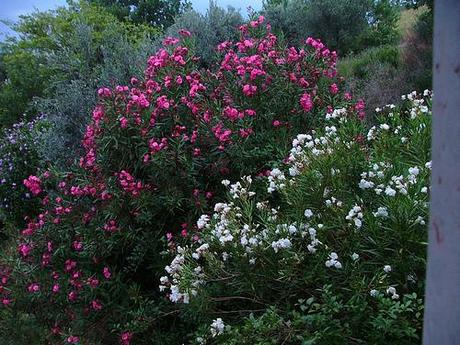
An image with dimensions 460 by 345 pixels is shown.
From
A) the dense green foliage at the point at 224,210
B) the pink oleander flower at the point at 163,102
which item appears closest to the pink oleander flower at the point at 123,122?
the dense green foliage at the point at 224,210

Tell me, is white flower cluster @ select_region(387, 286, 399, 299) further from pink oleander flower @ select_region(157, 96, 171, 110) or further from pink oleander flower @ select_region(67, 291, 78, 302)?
pink oleander flower @ select_region(67, 291, 78, 302)

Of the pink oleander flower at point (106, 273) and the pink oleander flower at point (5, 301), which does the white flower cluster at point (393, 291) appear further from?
the pink oleander flower at point (5, 301)

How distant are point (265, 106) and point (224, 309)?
2.14m

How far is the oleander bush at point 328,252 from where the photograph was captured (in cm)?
300

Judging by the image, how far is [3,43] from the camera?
56.3ft

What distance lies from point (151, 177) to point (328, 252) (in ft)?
6.73

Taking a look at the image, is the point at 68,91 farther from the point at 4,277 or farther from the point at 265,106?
the point at 265,106

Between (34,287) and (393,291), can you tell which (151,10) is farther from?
(393,291)

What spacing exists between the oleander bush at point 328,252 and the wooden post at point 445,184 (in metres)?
1.46

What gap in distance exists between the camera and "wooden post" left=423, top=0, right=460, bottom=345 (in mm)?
1312

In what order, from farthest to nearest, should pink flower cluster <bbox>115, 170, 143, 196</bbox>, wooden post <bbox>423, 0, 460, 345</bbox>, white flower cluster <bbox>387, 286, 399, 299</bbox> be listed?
pink flower cluster <bbox>115, 170, 143, 196</bbox>, white flower cluster <bbox>387, 286, 399, 299</bbox>, wooden post <bbox>423, 0, 460, 345</bbox>

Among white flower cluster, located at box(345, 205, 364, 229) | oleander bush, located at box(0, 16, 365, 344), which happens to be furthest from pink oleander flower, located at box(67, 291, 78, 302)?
white flower cluster, located at box(345, 205, 364, 229)

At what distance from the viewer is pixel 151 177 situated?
4.82m

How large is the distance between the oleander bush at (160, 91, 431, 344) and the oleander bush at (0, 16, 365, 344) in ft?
2.43
